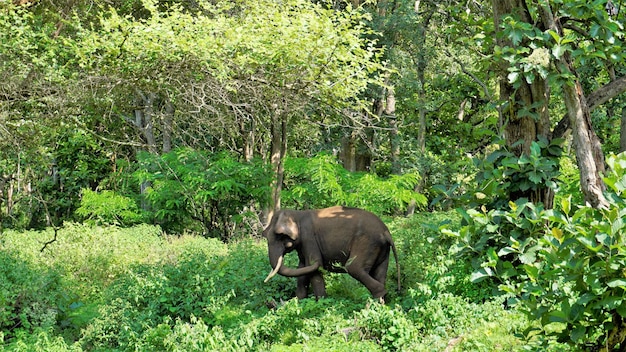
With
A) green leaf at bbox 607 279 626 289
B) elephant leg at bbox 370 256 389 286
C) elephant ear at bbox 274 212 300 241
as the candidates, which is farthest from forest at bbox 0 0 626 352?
elephant ear at bbox 274 212 300 241

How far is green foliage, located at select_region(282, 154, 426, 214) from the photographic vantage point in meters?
15.8

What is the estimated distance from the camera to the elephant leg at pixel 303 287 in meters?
10.4

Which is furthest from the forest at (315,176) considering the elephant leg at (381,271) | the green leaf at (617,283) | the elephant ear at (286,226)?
the elephant ear at (286,226)

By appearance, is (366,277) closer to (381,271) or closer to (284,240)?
(381,271)

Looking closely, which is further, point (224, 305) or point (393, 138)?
point (393, 138)

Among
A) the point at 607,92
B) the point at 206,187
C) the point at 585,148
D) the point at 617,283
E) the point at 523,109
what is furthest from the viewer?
the point at 206,187

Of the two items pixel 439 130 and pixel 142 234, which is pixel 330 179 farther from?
pixel 439 130

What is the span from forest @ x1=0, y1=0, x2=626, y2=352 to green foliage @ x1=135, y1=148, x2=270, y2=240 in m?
0.06

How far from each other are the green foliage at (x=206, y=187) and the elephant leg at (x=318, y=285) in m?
6.56

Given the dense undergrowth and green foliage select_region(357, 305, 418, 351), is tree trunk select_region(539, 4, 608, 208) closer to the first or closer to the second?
the dense undergrowth

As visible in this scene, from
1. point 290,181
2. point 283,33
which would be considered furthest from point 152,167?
point 283,33

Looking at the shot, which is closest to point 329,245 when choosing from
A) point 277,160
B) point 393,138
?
point 277,160

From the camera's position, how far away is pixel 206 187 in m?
17.1

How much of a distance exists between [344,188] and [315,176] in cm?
98
